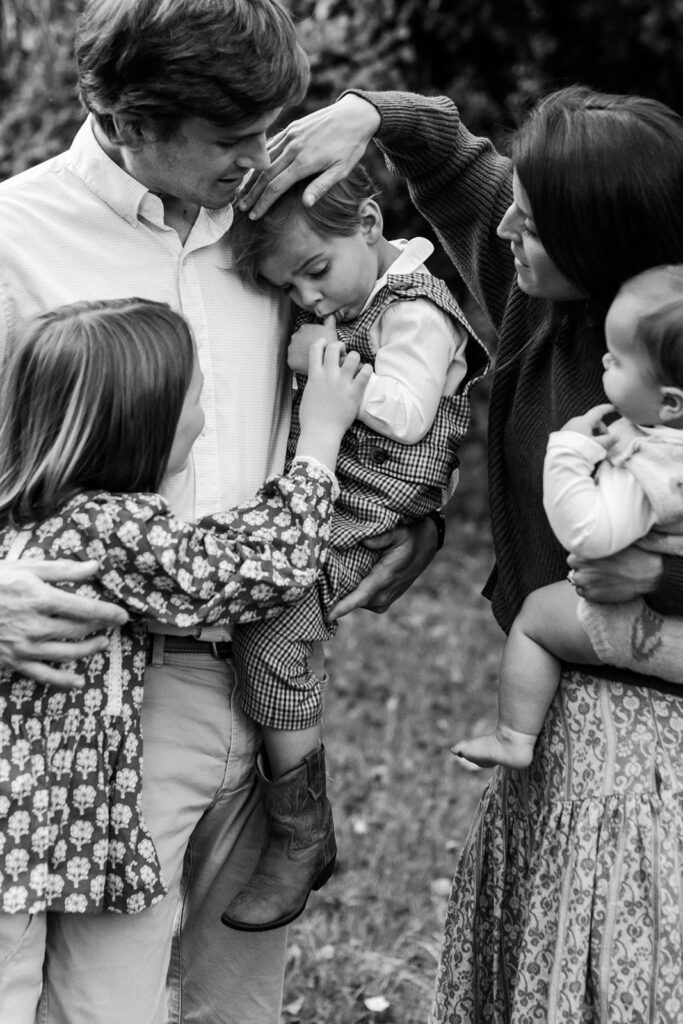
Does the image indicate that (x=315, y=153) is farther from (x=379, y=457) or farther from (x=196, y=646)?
(x=196, y=646)

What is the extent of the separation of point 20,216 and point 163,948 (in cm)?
134

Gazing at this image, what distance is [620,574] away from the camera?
2143 mm

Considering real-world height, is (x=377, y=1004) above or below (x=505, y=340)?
below

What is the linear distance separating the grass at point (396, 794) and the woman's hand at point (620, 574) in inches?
72.4

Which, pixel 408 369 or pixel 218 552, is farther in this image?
pixel 408 369

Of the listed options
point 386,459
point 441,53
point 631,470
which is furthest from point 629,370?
point 441,53

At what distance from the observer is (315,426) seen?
2500 mm

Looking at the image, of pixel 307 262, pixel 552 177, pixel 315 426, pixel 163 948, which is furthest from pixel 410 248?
pixel 163 948

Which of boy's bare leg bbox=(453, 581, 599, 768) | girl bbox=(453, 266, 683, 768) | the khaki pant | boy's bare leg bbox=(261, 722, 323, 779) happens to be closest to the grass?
the khaki pant

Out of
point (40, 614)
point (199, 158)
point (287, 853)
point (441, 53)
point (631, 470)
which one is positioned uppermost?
point (199, 158)

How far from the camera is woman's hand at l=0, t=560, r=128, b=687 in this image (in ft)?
7.05

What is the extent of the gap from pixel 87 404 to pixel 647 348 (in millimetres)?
899

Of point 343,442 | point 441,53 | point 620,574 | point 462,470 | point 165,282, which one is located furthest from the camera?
point 462,470

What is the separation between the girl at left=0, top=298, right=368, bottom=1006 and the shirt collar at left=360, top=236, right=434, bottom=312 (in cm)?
53
